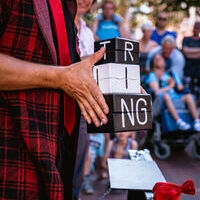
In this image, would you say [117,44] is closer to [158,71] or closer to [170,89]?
[170,89]

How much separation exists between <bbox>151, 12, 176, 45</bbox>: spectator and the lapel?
5.45 metres

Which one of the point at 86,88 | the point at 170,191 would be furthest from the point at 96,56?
the point at 170,191

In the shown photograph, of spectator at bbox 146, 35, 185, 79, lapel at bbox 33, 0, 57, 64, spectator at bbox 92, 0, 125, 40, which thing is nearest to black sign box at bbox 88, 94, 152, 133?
lapel at bbox 33, 0, 57, 64

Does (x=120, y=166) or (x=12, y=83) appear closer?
(x=12, y=83)

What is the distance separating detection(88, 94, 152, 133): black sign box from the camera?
3.58ft

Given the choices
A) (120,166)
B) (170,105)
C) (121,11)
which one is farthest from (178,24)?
(120,166)

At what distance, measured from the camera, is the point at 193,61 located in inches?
239

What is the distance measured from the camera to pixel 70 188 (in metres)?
1.26

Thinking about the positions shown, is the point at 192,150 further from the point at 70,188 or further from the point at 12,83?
the point at 12,83

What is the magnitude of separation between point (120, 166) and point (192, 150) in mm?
3940

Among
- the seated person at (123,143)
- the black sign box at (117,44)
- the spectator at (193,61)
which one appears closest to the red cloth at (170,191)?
the black sign box at (117,44)

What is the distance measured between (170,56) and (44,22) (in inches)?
191

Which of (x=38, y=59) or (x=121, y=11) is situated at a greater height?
(x=121, y=11)

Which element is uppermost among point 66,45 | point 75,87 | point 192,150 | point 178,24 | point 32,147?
point 178,24
